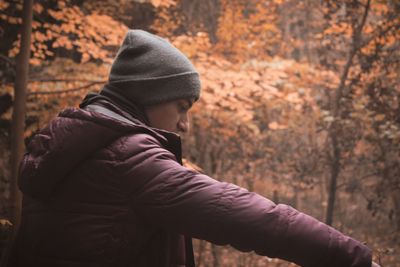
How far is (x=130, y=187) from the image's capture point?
138 centimetres

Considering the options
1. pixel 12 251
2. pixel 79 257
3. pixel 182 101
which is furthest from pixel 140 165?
pixel 12 251

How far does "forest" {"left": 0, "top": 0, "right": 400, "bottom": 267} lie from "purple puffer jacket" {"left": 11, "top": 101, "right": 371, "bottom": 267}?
5.34ft

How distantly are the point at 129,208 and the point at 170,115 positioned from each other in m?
0.51

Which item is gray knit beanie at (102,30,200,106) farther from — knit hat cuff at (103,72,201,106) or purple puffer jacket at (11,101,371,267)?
purple puffer jacket at (11,101,371,267)

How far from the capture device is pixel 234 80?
5258 millimetres

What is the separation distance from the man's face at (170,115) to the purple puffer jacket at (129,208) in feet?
0.75

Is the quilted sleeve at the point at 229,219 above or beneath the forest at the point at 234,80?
above

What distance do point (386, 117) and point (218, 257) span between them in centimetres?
350

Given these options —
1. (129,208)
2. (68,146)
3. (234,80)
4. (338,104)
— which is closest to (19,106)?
(234,80)

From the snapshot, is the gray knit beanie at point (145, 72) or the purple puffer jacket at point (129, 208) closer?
the purple puffer jacket at point (129, 208)

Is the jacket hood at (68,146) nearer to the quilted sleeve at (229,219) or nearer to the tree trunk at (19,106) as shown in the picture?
the quilted sleeve at (229,219)

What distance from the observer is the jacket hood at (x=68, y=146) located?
55.7 inches

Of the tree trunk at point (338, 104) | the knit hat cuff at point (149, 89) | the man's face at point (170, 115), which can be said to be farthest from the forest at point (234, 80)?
the knit hat cuff at point (149, 89)

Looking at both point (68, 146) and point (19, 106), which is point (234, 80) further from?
point (68, 146)
